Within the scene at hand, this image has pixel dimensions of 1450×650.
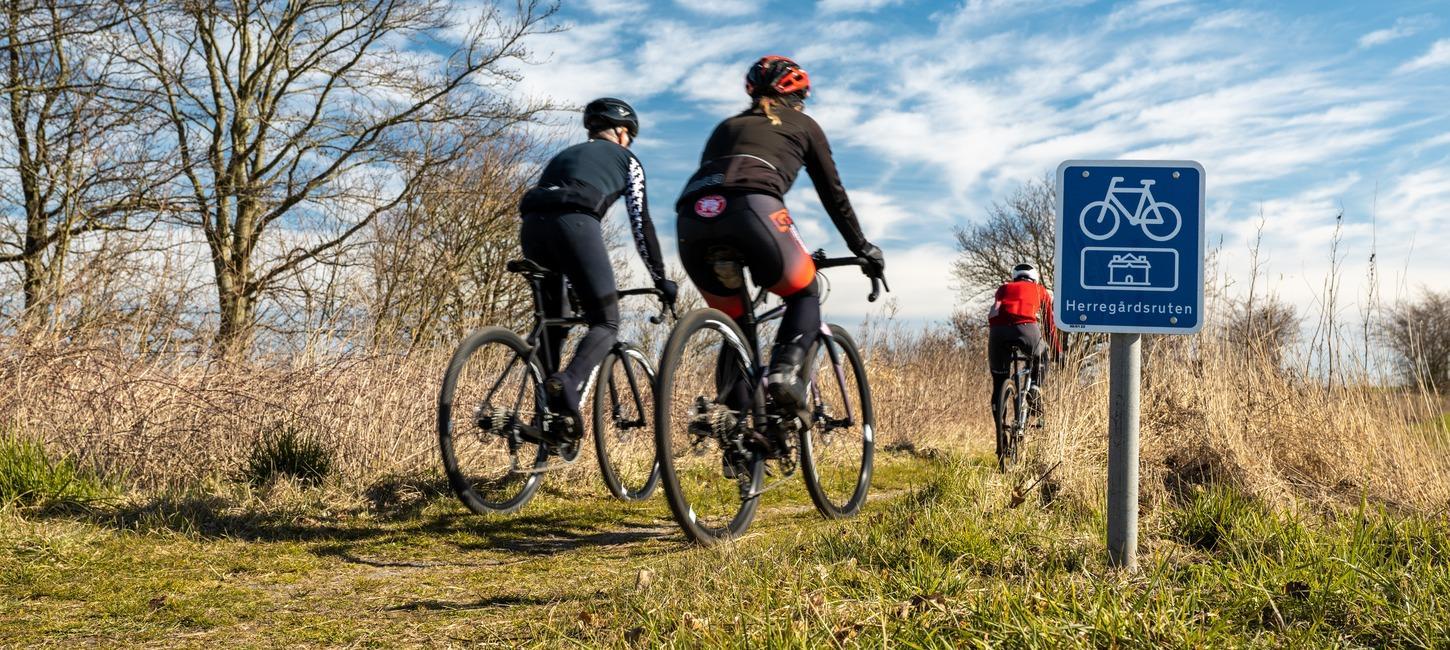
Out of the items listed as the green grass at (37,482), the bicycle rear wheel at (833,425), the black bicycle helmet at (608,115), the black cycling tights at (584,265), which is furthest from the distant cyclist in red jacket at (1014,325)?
the green grass at (37,482)

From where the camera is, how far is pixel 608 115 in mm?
4781

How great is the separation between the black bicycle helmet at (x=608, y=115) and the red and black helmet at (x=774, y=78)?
87 cm

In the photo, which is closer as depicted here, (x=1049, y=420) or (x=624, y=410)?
(x=624, y=410)

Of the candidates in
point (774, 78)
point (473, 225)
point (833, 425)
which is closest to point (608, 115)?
point (774, 78)

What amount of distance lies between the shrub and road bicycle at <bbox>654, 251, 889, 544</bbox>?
1795 mm

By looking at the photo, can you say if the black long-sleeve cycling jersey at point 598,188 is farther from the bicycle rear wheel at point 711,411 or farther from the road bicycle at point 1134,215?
the road bicycle at point 1134,215

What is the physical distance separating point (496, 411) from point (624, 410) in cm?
104

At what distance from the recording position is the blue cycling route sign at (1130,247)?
2736mm

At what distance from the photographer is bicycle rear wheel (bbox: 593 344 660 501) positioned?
15.0 ft

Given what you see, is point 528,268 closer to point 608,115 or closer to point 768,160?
point 608,115

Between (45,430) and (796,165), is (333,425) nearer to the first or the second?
(45,430)

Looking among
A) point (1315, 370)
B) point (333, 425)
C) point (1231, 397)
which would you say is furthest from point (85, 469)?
point (1315, 370)

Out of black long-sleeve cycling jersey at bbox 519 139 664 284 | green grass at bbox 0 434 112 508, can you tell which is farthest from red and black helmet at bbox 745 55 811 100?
green grass at bbox 0 434 112 508

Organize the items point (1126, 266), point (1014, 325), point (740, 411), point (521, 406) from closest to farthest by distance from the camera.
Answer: point (1126, 266), point (740, 411), point (521, 406), point (1014, 325)
